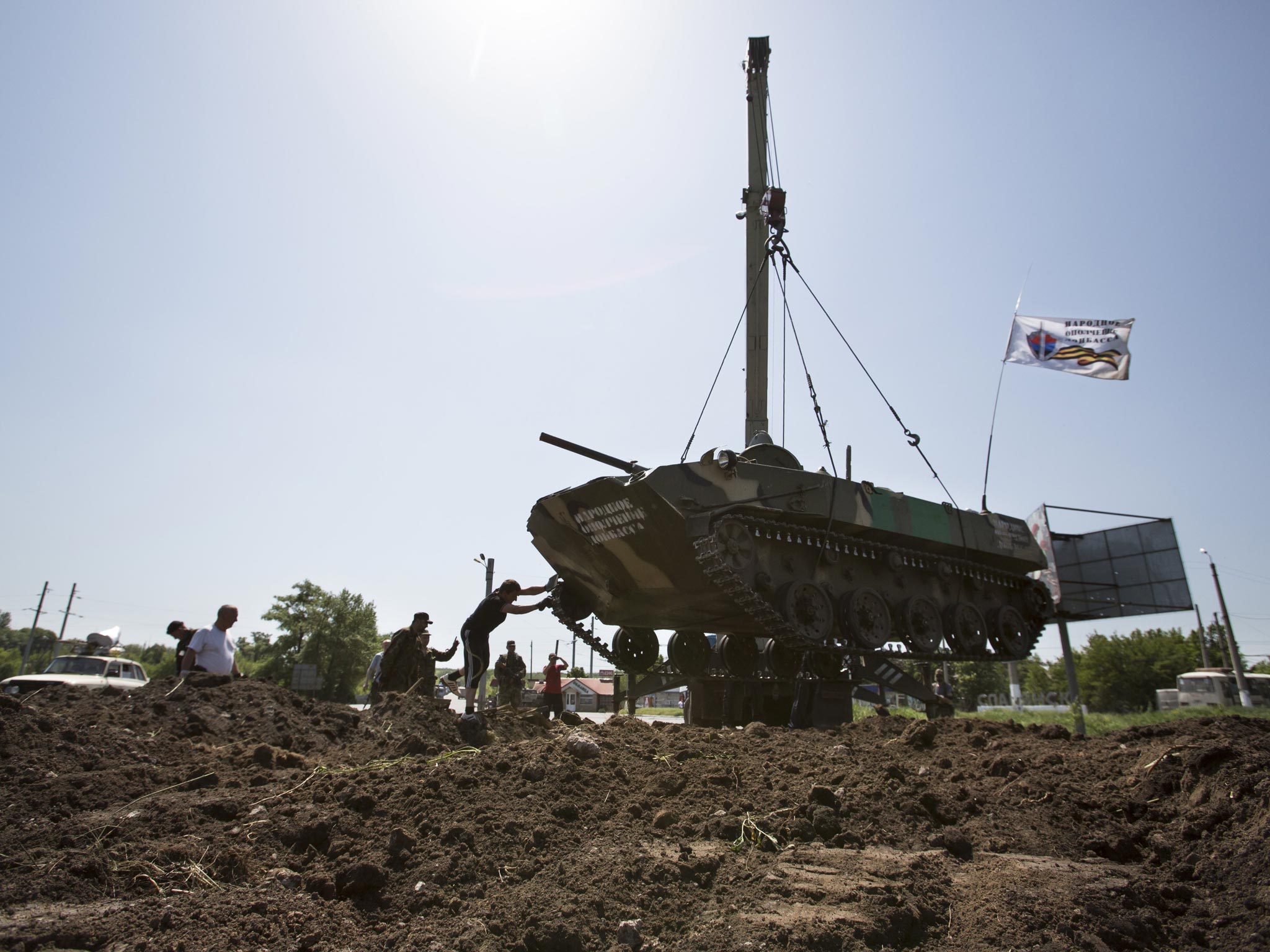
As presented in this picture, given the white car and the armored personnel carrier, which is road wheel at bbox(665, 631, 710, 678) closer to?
the armored personnel carrier

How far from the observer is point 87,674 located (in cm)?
1300

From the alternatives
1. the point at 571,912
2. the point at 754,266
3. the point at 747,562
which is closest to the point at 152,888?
the point at 571,912

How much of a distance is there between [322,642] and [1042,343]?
37.6 metres

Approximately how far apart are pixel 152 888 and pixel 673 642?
929 cm

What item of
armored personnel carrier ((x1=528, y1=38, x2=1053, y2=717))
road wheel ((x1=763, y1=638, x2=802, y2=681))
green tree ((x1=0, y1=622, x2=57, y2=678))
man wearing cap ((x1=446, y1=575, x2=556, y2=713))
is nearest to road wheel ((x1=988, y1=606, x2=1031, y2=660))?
armored personnel carrier ((x1=528, y1=38, x2=1053, y2=717))

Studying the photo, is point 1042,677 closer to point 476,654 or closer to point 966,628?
point 966,628

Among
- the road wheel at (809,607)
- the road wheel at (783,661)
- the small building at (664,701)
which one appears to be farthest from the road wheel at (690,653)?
the small building at (664,701)

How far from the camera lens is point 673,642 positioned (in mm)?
12016

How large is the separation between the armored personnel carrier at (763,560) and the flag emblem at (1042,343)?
104 inches

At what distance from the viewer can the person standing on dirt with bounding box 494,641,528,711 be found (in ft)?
32.8

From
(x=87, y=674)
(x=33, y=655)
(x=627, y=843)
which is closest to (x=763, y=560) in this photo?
(x=627, y=843)

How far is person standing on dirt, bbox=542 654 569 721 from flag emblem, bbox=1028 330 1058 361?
350 inches

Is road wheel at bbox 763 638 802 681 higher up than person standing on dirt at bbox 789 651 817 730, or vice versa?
road wheel at bbox 763 638 802 681

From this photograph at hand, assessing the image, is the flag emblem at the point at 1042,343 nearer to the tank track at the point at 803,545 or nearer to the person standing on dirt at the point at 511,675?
the tank track at the point at 803,545
